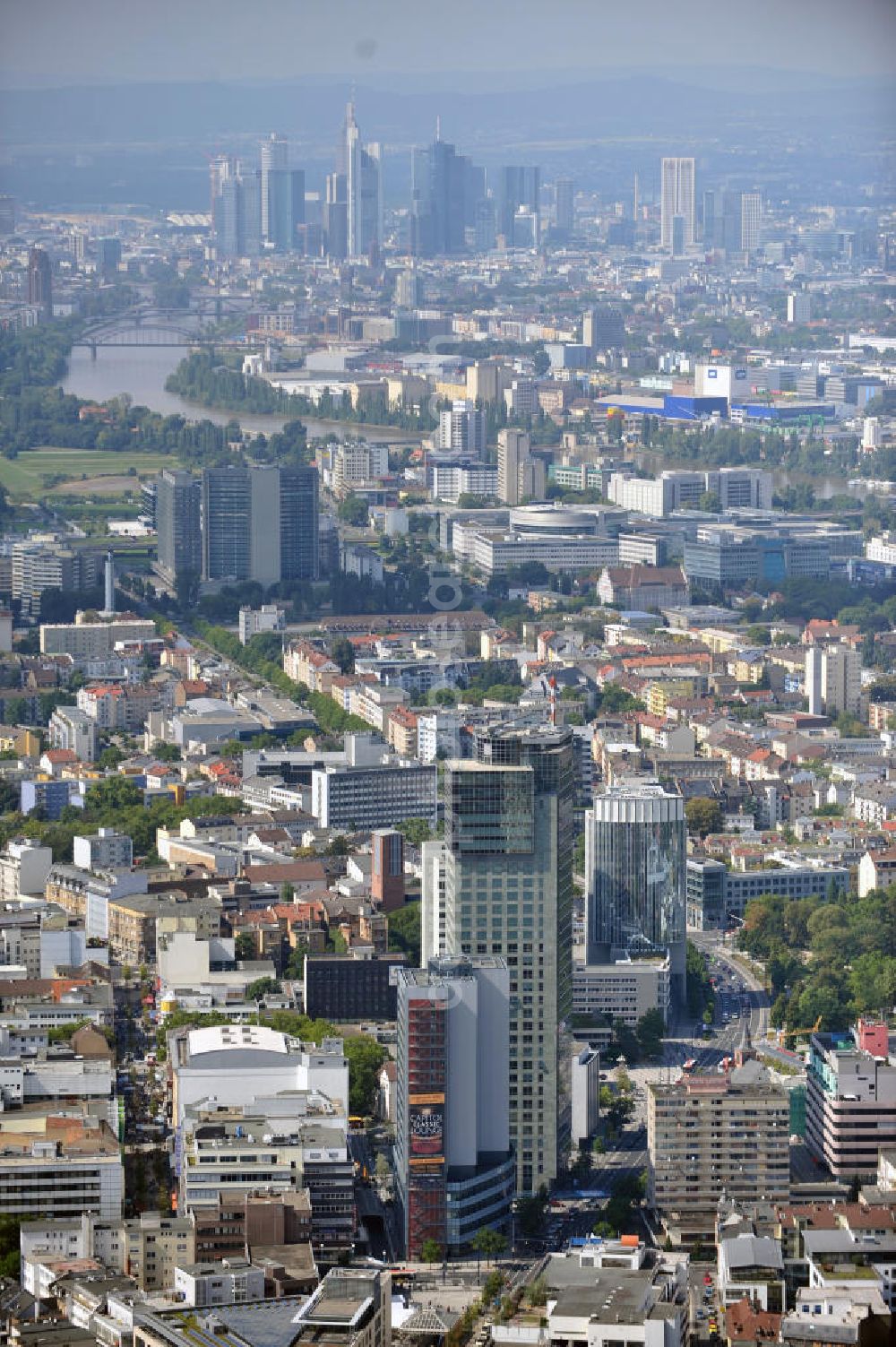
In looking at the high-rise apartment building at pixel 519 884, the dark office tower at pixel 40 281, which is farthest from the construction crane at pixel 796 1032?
the dark office tower at pixel 40 281

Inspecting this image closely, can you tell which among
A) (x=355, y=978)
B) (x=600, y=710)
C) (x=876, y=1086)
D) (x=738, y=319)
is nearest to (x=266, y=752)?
(x=600, y=710)

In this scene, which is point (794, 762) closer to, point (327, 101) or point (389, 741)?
point (389, 741)

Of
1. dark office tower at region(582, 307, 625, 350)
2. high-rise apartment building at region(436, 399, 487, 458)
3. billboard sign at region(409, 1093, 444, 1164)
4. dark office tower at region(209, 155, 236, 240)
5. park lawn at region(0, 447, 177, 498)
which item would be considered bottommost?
billboard sign at region(409, 1093, 444, 1164)

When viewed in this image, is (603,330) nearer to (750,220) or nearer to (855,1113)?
(750,220)

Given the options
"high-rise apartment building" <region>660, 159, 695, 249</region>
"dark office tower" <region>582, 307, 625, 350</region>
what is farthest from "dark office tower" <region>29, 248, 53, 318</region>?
"high-rise apartment building" <region>660, 159, 695, 249</region>

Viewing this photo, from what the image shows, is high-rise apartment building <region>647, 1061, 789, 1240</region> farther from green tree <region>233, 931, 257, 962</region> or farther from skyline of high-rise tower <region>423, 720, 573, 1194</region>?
green tree <region>233, 931, 257, 962</region>

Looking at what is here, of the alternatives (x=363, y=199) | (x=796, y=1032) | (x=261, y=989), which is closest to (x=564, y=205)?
(x=363, y=199)

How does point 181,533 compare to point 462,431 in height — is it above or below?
below
